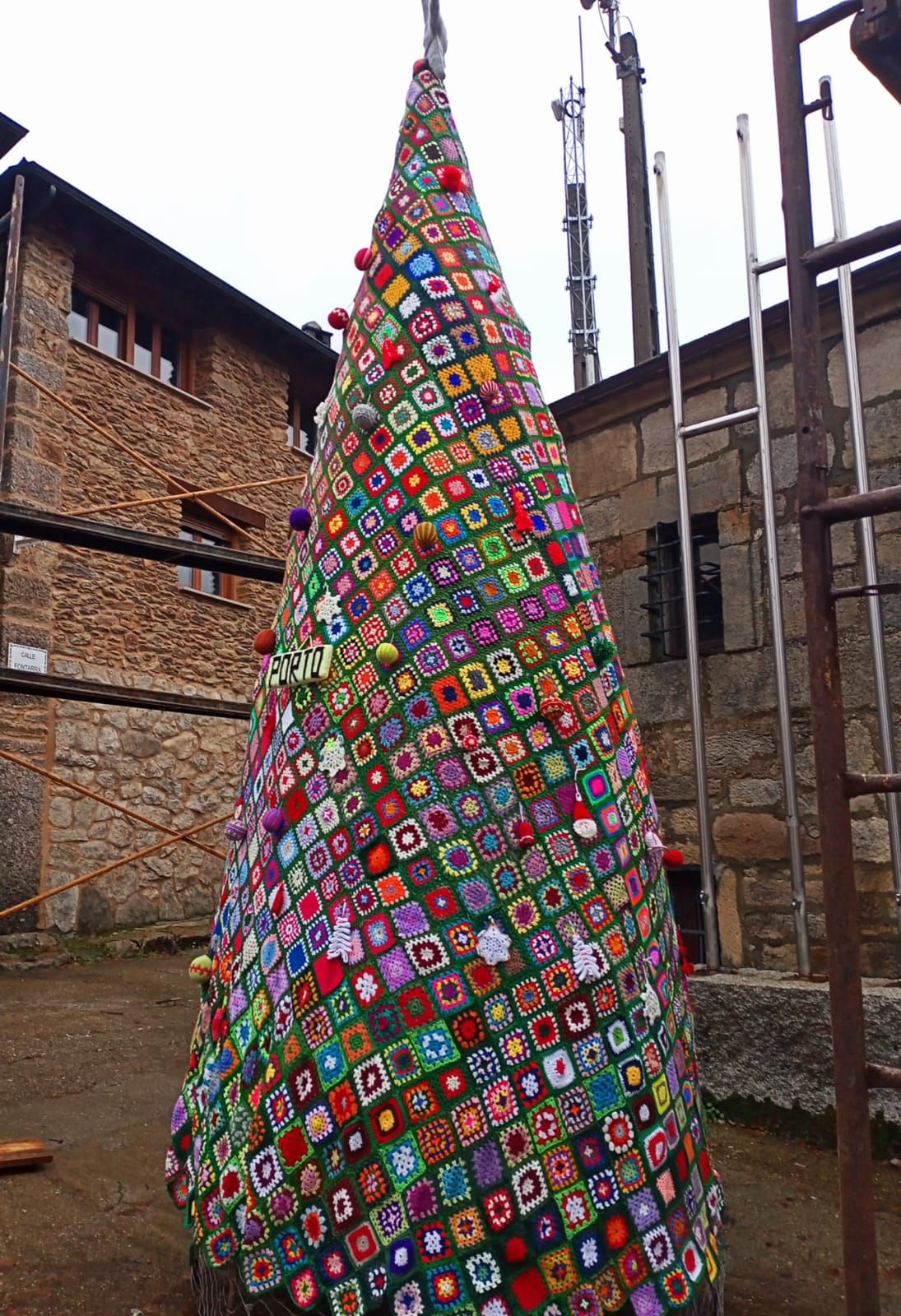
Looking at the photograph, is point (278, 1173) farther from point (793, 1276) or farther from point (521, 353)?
point (521, 353)

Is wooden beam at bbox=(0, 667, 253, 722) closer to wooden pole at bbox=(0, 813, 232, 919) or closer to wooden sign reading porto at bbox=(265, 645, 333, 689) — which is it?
wooden pole at bbox=(0, 813, 232, 919)

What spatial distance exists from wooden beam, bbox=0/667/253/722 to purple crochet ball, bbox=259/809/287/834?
3627mm

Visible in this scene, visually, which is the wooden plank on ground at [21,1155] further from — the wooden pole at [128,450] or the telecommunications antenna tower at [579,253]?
the telecommunications antenna tower at [579,253]

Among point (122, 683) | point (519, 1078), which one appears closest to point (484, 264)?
point (519, 1078)

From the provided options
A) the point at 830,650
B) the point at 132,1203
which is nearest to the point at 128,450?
the point at 132,1203

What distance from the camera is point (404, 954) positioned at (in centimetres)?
190

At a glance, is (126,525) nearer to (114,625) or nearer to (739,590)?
(114,625)

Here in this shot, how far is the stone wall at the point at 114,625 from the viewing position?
8234 mm

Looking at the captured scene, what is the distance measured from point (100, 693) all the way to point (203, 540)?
4.30 meters

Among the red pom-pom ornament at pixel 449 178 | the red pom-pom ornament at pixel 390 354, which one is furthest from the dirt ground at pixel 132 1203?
the red pom-pom ornament at pixel 449 178

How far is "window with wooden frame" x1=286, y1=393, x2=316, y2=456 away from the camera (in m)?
11.6

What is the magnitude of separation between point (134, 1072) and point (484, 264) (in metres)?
3.72

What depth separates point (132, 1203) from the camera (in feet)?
9.55

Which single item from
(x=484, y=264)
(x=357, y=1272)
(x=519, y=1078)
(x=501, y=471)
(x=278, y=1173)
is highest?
(x=484, y=264)
